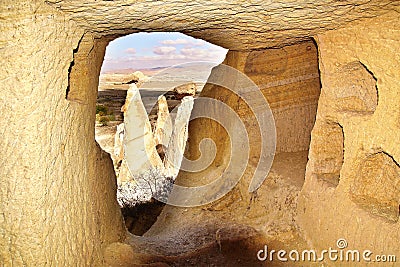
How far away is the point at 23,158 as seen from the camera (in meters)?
1.82

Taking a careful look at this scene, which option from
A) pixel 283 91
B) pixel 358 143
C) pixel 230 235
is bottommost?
pixel 230 235

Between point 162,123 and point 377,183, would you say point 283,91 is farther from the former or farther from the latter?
point 162,123

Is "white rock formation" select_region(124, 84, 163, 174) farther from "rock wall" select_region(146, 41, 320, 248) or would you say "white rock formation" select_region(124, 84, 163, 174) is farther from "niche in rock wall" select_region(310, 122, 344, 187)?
"niche in rock wall" select_region(310, 122, 344, 187)

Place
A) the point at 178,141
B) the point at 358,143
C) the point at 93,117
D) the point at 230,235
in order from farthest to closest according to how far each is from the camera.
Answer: the point at 178,141
the point at 230,235
the point at 93,117
the point at 358,143

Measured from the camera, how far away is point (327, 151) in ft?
10.8

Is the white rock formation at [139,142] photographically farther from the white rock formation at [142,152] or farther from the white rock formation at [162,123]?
the white rock formation at [162,123]

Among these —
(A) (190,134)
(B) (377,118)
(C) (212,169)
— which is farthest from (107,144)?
(B) (377,118)

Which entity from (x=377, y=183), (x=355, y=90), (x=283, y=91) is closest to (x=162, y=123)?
(x=283, y=91)

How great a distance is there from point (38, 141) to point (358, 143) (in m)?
2.22

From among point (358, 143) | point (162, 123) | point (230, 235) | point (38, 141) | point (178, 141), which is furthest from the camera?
point (162, 123)

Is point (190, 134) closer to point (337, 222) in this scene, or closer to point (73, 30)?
point (337, 222)

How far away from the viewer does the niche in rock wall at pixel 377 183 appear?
2.68 meters

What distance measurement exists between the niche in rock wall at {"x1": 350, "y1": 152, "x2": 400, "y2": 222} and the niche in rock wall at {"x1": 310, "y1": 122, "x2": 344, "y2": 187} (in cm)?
39

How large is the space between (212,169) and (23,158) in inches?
146
